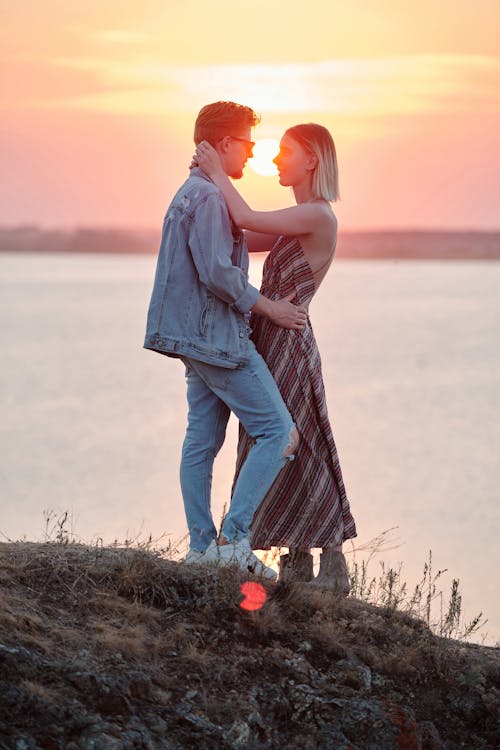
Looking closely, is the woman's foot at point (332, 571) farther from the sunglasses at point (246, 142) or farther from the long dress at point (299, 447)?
the sunglasses at point (246, 142)

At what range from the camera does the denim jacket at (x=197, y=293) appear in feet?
16.8

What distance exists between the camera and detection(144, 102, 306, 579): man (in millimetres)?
5121

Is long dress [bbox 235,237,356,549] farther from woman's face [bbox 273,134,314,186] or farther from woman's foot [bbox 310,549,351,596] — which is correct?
woman's face [bbox 273,134,314,186]

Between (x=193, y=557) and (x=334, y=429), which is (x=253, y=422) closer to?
(x=193, y=557)

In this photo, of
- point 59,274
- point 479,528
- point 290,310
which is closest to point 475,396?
point 479,528

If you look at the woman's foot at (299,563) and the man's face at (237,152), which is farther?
the woman's foot at (299,563)

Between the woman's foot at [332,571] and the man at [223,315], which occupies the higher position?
the man at [223,315]

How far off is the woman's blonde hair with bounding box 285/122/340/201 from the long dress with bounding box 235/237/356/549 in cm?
27

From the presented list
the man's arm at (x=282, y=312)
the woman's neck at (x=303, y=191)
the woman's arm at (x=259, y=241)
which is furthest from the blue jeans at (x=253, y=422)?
the woman's neck at (x=303, y=191)

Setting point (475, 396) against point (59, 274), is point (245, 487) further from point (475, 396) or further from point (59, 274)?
point (59, 274)

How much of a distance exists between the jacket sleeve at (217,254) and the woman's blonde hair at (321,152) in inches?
19.9

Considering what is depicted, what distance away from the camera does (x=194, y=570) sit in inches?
198

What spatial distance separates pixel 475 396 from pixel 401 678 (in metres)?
31.9

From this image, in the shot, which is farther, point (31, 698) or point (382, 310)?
point (382, 310)
